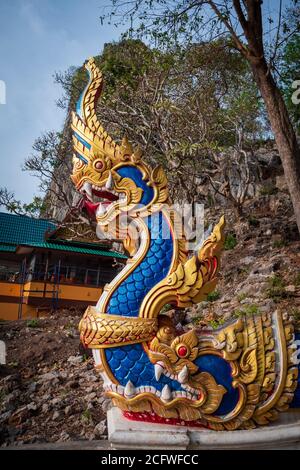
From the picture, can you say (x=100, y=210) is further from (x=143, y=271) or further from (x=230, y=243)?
(x=230, y=243)

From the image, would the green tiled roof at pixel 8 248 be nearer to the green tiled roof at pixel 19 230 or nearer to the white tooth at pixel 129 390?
the green tiled roof at pixel 19 230

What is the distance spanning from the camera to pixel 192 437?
8.12 ft

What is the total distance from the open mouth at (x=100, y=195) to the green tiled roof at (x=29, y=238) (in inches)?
436

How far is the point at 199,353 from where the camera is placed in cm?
266

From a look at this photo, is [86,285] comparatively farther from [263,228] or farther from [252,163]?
[252,163]

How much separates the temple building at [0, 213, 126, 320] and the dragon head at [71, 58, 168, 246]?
945 cm

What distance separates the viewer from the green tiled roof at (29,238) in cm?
1432

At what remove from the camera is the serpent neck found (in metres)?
2.76

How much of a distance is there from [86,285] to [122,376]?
11831 mm

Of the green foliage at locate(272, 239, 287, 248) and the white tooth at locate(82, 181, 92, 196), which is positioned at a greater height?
the green foliage at locate(272, 239, 287, 248)

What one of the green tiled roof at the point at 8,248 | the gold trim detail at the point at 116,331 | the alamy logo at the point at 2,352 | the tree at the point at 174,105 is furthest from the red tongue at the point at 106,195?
the green tiled roof at the point at 8,248

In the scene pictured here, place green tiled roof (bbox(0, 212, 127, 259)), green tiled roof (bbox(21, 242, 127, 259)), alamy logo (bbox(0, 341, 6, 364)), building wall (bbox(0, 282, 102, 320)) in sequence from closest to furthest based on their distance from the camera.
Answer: alamy logo (bbox(0, 341, 6, 364))
building wall (bbox(0, 282, 102, 320))
green tiled roof (bbox(21, 242, 127, 259))
green tiled roof (bbox(0, 212, 127, 259))

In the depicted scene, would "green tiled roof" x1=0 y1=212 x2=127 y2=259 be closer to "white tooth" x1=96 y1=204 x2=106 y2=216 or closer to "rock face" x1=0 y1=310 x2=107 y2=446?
"rock face" x1=0 y1=310 x2=107 y2=446

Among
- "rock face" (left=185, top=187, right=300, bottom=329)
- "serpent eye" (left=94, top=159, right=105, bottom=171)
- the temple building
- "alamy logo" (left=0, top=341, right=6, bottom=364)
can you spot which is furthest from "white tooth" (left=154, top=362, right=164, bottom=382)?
the temple building
